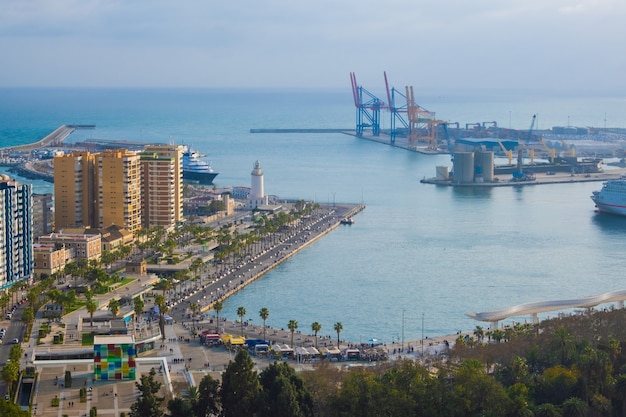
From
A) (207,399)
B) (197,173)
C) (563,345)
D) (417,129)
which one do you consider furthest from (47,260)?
(417,129)

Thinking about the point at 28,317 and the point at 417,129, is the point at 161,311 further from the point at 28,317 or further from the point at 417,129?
the point at 417,129

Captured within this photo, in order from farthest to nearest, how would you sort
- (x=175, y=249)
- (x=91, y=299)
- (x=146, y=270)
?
(x=175, y=249), (x=146, y=270), (x=91, y=299)

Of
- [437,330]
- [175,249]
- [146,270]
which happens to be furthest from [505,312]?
[175,249]

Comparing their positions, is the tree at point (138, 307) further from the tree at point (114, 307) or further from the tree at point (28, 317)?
the tree at point (28, 317)

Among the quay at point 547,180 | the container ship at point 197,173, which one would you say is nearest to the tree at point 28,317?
the container ship at point 197,173

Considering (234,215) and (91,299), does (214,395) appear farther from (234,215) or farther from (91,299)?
(234,215)

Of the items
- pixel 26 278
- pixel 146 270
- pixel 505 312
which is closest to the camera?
pixel 505 312
